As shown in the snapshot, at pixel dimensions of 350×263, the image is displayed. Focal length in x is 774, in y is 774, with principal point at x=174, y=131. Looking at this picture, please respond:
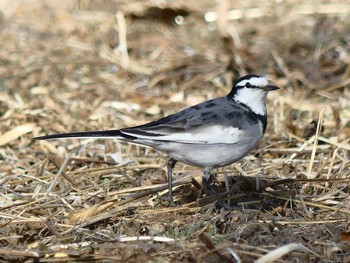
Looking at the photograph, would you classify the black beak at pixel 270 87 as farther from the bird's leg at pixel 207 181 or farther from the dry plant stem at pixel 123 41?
the dry plant stem at pixel 123 41

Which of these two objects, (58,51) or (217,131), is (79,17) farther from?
(217,131)

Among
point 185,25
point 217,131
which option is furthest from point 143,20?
point 217,131

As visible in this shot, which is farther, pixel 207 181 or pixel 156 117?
pixel 156 117

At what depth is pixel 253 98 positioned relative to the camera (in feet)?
20.7

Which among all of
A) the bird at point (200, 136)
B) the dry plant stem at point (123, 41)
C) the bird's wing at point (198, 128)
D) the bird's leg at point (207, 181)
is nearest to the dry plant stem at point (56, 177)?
the bird at point (200, 136)

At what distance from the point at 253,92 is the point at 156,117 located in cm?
219

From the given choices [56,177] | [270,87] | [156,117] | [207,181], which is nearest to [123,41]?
[156,117]

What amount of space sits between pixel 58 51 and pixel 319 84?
340 cm

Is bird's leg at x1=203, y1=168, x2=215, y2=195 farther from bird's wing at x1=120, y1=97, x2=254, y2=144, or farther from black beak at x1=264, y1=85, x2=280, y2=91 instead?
black beak at x1=264, y1=85, x2=280, y2=91

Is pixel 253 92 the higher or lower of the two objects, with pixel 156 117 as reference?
higher

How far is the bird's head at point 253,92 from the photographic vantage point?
629cm

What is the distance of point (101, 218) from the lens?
547cm

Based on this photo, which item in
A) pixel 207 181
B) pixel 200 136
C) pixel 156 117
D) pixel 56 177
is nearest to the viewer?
pixel 200 136

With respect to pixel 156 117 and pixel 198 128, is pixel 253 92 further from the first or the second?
pixel 156 117
